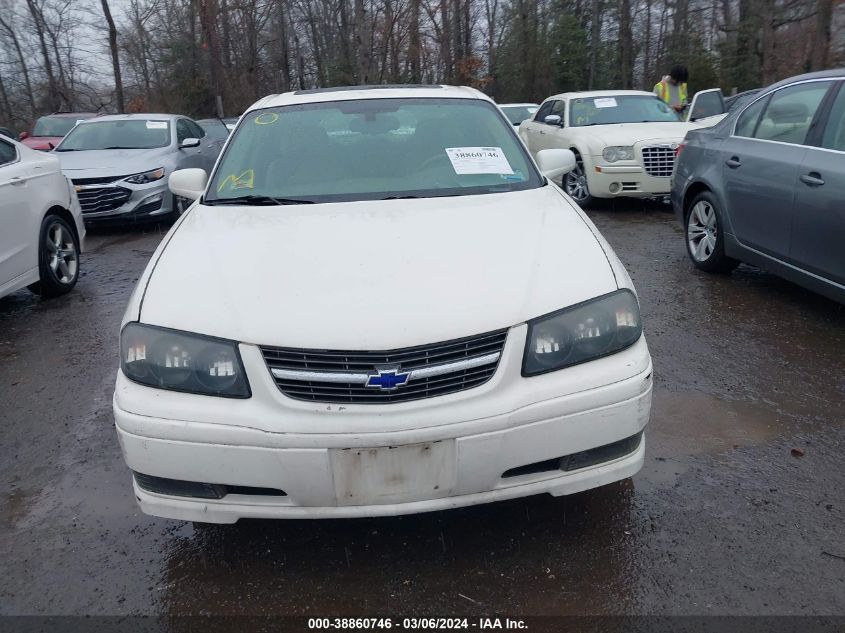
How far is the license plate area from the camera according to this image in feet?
6.95

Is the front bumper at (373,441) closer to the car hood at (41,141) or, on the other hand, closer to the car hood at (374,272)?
the car hood at (374,272)

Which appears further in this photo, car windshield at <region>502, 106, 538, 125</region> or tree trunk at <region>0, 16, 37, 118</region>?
tree trunk at <region>0, 16, 37, 118</region>

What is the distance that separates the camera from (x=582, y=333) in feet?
7.63

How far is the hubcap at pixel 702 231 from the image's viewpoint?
5637 mm

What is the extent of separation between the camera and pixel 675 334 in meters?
4.57

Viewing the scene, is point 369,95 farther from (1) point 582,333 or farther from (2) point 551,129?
(2) point 551,129

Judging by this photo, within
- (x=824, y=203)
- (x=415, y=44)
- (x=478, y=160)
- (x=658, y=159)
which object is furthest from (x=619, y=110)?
(x=415, y=44)

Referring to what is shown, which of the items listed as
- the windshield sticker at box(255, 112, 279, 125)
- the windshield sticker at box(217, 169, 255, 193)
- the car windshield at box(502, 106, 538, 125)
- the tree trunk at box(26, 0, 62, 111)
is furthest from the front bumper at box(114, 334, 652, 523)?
the tree trunk at box(26, 0, 62, 111)

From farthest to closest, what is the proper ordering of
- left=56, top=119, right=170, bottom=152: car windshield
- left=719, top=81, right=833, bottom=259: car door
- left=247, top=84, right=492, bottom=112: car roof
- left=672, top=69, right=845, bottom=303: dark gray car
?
left=56, top=119, right=170, bottom=152: car windshield
left=719, top=81, right=833, bottom=259: car door
left=672, top=69, right=845, bottom=303: dark gray car
left=247, top=84, right=492, bottom=112: car roof

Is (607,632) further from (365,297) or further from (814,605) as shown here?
(365,297)

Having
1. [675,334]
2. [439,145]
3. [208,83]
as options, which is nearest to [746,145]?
[675,334]

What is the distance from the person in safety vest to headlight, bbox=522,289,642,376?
940 cm

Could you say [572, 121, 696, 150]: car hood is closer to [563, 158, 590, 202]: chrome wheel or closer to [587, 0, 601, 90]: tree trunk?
[563, 158, 590, 202]: chrome wheel

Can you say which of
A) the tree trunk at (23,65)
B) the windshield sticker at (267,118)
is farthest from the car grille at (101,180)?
the tree trunk at (23,65)
